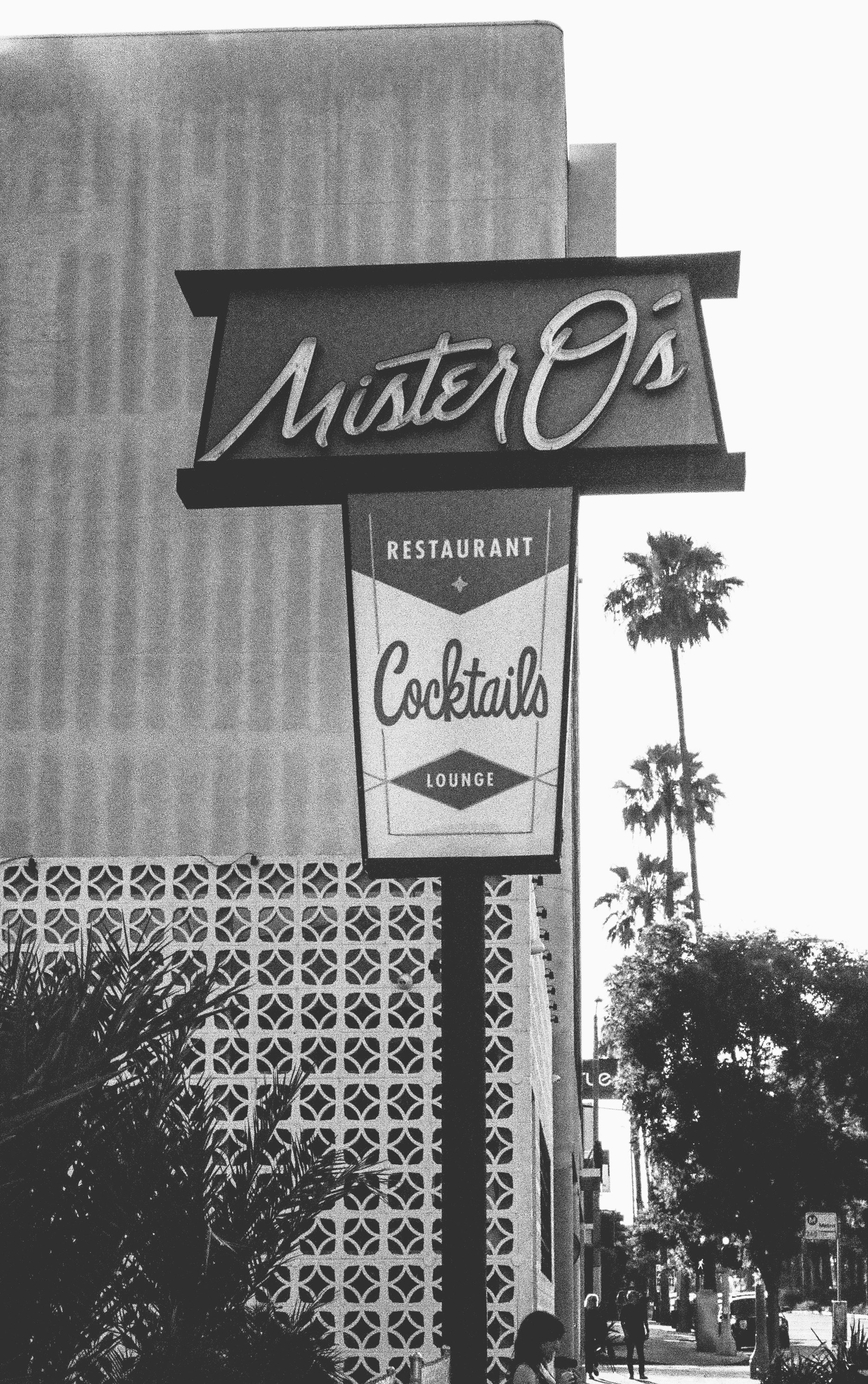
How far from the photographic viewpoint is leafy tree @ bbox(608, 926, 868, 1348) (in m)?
35.5

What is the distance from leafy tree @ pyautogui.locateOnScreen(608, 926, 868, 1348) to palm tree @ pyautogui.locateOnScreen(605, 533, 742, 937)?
32.6 feet

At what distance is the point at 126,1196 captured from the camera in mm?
4617

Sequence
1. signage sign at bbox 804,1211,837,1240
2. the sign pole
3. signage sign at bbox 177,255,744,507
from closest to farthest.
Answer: the sign pole
signage sign at bbox 177,255,744,507
signage sign at bbox 804,1211,837,1240

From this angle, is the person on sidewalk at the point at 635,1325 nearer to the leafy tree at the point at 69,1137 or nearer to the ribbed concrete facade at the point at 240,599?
the ribbed concrete facade at the point at 240,599

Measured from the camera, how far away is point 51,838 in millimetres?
13766

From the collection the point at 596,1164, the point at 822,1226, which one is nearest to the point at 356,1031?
the point at 822,1226

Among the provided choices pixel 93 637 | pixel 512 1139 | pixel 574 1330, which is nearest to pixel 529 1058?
pixel 512 1139

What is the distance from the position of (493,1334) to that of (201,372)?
8411mm

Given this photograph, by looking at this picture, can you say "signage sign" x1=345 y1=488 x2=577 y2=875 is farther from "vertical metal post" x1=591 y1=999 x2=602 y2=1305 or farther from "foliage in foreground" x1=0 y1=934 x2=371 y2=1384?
"vertical metal post" x1=591 y1=999 x2=602 y2=1305

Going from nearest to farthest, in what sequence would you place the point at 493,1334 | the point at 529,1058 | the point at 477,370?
the point at 477,370
the point at 493,1334
the point at 529,1058

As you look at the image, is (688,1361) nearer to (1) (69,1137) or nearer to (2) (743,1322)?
(2) (743,1322)

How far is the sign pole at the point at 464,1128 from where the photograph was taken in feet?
26.8

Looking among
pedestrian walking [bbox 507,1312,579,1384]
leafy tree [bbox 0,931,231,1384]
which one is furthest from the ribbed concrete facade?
leafy tree [bbox 0,931,231,1384]

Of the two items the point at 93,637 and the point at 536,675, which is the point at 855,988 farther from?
the point at 536,675
